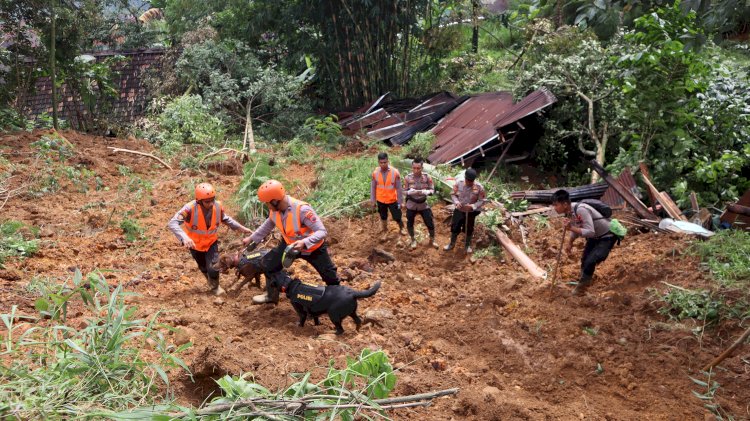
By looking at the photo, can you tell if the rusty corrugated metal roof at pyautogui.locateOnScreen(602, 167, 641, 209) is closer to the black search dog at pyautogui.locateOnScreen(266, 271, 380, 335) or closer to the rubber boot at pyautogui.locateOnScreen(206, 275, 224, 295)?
the black search dog at pyautogui.locateOnScreen(266, 271, 380, 335)

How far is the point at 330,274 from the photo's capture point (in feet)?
22.5

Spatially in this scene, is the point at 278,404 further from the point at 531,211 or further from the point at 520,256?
the point at 531,211

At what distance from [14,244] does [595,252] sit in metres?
7.52

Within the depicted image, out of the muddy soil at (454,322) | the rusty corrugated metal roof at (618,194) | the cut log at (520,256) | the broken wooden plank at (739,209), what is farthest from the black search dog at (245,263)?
the broken wooden plank at (739,209)

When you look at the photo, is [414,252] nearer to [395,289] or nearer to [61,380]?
[395,289]

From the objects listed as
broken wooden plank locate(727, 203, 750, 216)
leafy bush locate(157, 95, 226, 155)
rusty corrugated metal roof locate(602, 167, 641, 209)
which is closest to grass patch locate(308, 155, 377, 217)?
leafy bush locate(157, 95, 226, 155)

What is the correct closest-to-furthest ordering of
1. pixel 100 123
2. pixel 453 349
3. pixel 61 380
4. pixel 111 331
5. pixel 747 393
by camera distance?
pixel 61 380
pixel 111 331
pixel 747 393
pixel 453 349
pixel 100 123

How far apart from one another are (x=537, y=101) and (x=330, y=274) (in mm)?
7728

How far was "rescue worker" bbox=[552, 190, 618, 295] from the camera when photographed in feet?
22.9

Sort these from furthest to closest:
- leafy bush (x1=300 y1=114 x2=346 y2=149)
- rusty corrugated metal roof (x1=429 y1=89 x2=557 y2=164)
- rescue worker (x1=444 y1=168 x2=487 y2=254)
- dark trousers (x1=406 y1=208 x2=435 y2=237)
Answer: leafy bush (x1=300 y1=114 x2=346 y2=149)
rusty corrugated metal roof (x1=429 y1=89 x2=557 y2=164)
dark trousers (x1=406 y1=208 x2=435 y2=237)
rescue worker (x1=444 y1=168 x2=487 y2=254)

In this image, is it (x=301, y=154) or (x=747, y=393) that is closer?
(x=747, y=393)

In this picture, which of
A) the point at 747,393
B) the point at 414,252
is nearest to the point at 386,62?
the point at 414,252

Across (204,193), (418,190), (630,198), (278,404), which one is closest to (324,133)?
(418,190)

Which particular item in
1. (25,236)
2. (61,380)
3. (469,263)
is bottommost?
(469,263)
